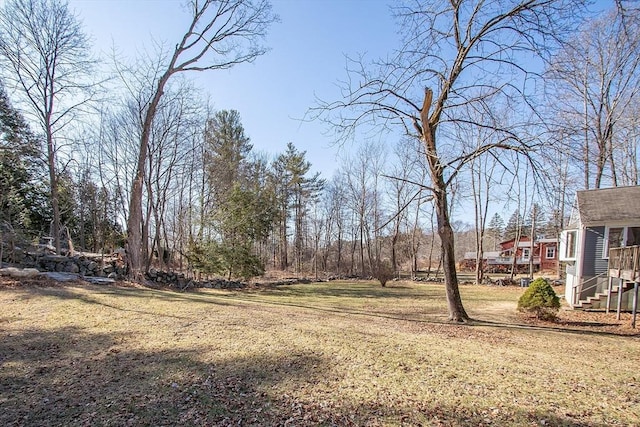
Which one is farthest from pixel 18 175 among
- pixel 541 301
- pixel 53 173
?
pixel 541 301

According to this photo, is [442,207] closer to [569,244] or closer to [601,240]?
[601,240]

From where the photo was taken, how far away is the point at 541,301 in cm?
842

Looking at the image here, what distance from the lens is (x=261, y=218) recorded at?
1596 cm

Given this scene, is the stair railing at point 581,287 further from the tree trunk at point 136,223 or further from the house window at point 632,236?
the tree trunk at point 136,223

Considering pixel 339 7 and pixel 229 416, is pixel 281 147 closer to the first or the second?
pixel 339 7

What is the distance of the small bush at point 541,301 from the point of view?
8383 mm

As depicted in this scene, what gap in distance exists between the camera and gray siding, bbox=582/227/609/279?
1129cm

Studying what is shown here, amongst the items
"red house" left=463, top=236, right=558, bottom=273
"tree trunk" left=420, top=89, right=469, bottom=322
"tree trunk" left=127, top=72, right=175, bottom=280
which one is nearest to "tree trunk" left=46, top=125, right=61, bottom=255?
"tree trunk" left=127, top=72, right=175, bottom=280

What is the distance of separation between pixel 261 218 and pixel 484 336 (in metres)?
11.9

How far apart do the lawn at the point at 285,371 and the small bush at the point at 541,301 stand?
1763mm

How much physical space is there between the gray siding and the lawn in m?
5.83

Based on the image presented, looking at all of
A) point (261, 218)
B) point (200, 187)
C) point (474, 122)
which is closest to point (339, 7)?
point (474, 122)

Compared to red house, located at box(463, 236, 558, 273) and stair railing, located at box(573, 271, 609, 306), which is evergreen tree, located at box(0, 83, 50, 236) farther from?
red house, located at box(463, 236, 558, 273)

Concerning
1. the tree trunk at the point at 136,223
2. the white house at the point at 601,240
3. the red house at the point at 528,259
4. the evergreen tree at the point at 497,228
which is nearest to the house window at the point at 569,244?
the white house at the point at 601,240
